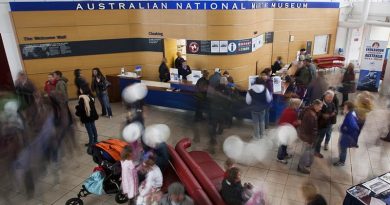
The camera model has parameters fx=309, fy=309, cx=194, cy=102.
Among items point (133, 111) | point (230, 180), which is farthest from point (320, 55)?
point (230, 180)

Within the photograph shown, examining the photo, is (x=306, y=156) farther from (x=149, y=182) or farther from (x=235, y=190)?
(x=149, y=182)

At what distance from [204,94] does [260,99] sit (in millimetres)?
1484

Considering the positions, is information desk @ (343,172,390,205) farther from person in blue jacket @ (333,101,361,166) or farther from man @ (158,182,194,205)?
man @ (158,182,194,205)

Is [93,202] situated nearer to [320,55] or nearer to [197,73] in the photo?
[197,73]

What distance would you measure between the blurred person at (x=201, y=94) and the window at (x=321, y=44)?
29.3 ft

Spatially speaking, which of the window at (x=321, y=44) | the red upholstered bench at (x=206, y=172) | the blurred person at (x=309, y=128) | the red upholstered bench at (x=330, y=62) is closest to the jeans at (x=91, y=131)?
the red upholstered bench at (x=206, y=172)

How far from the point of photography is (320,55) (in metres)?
15.0

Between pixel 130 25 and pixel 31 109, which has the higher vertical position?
pixel 130 25

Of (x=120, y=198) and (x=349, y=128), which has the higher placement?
(x=349, y=128)

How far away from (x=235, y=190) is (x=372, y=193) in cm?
208

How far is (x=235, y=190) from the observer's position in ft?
13.2

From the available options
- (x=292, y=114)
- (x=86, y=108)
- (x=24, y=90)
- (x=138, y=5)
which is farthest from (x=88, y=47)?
(x=292, y=114)

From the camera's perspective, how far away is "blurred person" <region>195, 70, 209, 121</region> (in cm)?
773

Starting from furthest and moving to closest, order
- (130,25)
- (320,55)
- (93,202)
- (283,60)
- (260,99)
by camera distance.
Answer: (320,55)
(283,60)
(130,25)
(260,99)
(93,202)
